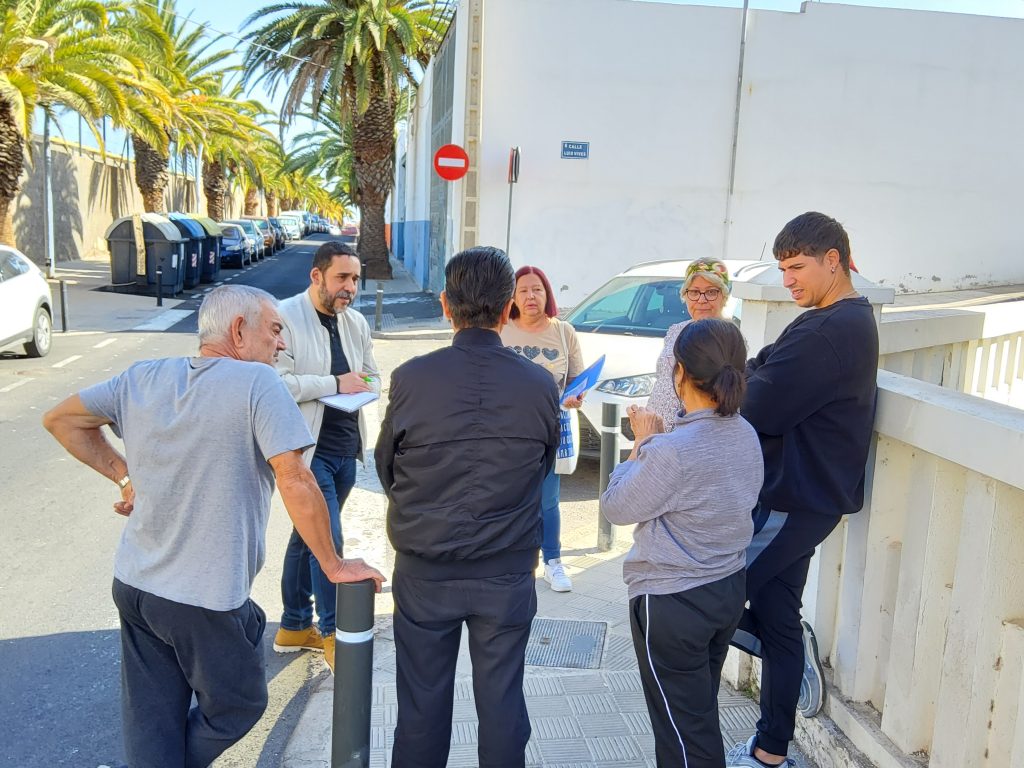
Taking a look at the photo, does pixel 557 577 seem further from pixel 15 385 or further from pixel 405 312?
pixel 405 312

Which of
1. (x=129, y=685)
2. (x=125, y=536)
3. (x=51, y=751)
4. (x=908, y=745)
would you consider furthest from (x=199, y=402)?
(x=908, y=745)

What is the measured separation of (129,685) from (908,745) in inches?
95.4

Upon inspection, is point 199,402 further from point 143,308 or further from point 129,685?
point 143,308

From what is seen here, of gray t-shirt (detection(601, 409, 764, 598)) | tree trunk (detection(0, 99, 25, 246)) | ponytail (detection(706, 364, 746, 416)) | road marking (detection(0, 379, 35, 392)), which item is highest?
tree trunk (detection(0, 99, 25, 246))

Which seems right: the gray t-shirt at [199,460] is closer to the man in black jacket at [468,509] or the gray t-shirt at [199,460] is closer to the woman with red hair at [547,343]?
the man in black jacket at [468,509]

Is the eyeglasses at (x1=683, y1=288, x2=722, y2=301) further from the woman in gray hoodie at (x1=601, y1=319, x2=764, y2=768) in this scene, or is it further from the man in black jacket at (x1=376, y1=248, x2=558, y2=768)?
the man in black jacket at (x1=376, y1=248, x2=558, y2=768)

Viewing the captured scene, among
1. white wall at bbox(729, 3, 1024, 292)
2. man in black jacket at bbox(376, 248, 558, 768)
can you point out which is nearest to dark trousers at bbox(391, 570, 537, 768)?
man in black jacket at bbox(376, 248, 558, 768)

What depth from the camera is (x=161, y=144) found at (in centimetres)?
2269

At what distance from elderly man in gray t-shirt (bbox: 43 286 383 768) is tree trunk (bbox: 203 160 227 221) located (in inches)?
1780

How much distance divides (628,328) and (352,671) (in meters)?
5.43

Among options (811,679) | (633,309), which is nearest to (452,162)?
(633,309)

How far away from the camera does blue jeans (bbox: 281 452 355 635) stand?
4141 millimetres

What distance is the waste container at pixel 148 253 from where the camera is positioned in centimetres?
2184

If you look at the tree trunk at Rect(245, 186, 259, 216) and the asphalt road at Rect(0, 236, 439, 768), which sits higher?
the tree trunk at Rect(245, 186, 259, 216)
